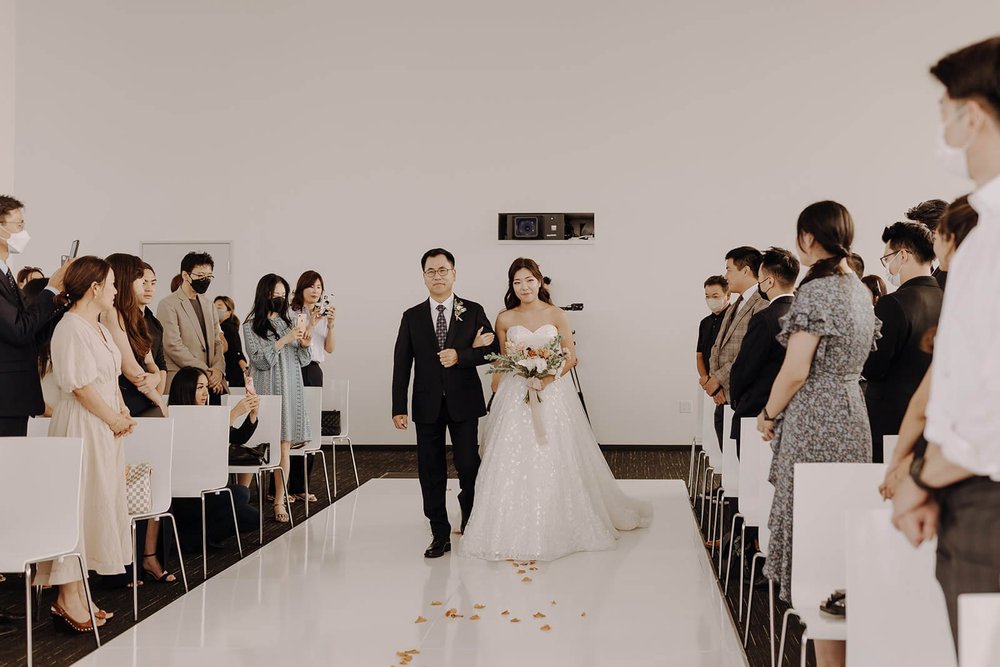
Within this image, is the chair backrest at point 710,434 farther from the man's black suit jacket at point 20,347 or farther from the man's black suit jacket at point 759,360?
the man's black suit jacket at point 20,347

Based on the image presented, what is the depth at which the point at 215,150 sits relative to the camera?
417 inches

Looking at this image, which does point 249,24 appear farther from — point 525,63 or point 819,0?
point 819,0

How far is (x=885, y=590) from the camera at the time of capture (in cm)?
212

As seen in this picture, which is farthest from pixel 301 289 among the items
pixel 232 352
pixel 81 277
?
pixel 81 277

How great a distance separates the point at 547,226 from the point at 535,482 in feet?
17.4

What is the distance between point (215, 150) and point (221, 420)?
6.38 meters

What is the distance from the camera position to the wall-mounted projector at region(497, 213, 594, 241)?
10281 mm

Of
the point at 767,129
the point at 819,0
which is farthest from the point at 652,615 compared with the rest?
the point at 819,0

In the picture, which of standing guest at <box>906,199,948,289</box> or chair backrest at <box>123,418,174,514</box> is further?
chair backrest at <box>123,418,174,514</box>

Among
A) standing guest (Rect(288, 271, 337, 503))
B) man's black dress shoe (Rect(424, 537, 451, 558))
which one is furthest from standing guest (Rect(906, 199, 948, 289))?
standing guest (Rect(288, 271, 337, 503))

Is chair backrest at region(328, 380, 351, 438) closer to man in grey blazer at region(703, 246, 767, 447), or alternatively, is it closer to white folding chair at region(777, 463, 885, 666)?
man in grey blazer at region(703, 246, 767, 447)

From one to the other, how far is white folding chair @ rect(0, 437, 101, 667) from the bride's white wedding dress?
7.96ft

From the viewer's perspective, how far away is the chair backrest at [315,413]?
685cm

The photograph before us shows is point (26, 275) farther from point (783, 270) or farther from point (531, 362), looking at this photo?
point (783, 270)
